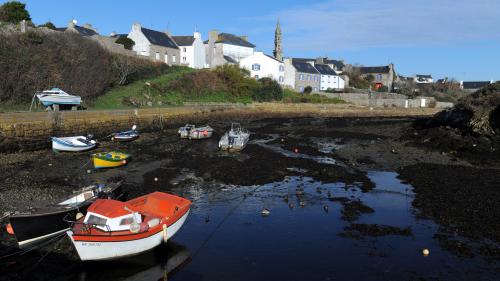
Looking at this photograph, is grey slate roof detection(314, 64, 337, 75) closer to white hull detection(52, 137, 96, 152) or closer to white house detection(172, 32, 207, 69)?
white house detection(172, 32, 207, 69)

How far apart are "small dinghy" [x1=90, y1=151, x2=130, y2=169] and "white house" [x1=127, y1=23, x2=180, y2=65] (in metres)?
49.0

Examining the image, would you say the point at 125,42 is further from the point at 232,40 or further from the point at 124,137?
the point at 124,137

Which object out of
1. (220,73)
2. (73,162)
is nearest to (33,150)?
(73,162)

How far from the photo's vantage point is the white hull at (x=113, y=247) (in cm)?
1247

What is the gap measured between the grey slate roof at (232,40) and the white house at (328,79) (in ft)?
58.0

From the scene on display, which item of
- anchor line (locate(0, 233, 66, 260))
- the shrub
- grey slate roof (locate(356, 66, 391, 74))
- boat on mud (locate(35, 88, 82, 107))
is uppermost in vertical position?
grey slate roof (locate(356, 66, 391, 74))

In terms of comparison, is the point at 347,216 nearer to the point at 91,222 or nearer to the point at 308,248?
the point at 308,248

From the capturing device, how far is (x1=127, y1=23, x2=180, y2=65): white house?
7344 cm

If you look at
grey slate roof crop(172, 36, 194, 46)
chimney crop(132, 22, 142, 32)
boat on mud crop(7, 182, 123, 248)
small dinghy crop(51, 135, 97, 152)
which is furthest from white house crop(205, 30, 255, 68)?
boat on mud crop(7, 182, 123, 248)

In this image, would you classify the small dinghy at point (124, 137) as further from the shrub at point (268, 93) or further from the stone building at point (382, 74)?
the stone building at point (382, 74)

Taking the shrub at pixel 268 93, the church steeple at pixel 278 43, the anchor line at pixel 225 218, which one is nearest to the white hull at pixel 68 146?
the anchor line at pixel 225 218

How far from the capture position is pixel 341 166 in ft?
91.4

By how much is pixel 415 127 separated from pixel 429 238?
1428 inches

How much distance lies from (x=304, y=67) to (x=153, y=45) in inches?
1329
